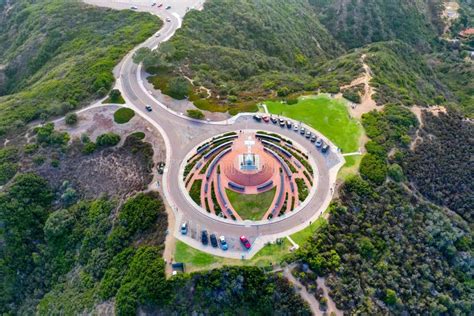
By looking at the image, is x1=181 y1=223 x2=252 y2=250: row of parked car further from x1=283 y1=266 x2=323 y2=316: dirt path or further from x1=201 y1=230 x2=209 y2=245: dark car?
x1=283 y1=266 x2=323 y2=316: dirt path

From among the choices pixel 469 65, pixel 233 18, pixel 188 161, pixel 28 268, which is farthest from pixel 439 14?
pixel 28 268

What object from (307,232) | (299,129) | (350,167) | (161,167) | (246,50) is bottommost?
(161,167)

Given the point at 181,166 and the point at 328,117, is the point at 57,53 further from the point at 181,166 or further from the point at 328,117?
the point at 328,117

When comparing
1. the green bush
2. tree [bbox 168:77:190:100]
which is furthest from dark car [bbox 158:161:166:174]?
the green bush

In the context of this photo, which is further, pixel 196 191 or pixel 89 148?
pixel 89 148

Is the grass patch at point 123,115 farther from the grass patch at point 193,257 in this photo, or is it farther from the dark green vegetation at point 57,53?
the grass patch at point 193,257

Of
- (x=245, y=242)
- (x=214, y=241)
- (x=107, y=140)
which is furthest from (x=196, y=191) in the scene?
(x=107, y=140)

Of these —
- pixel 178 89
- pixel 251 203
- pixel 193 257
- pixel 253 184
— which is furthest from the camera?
pixel 178 89

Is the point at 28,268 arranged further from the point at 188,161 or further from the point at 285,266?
the point at 285,266
